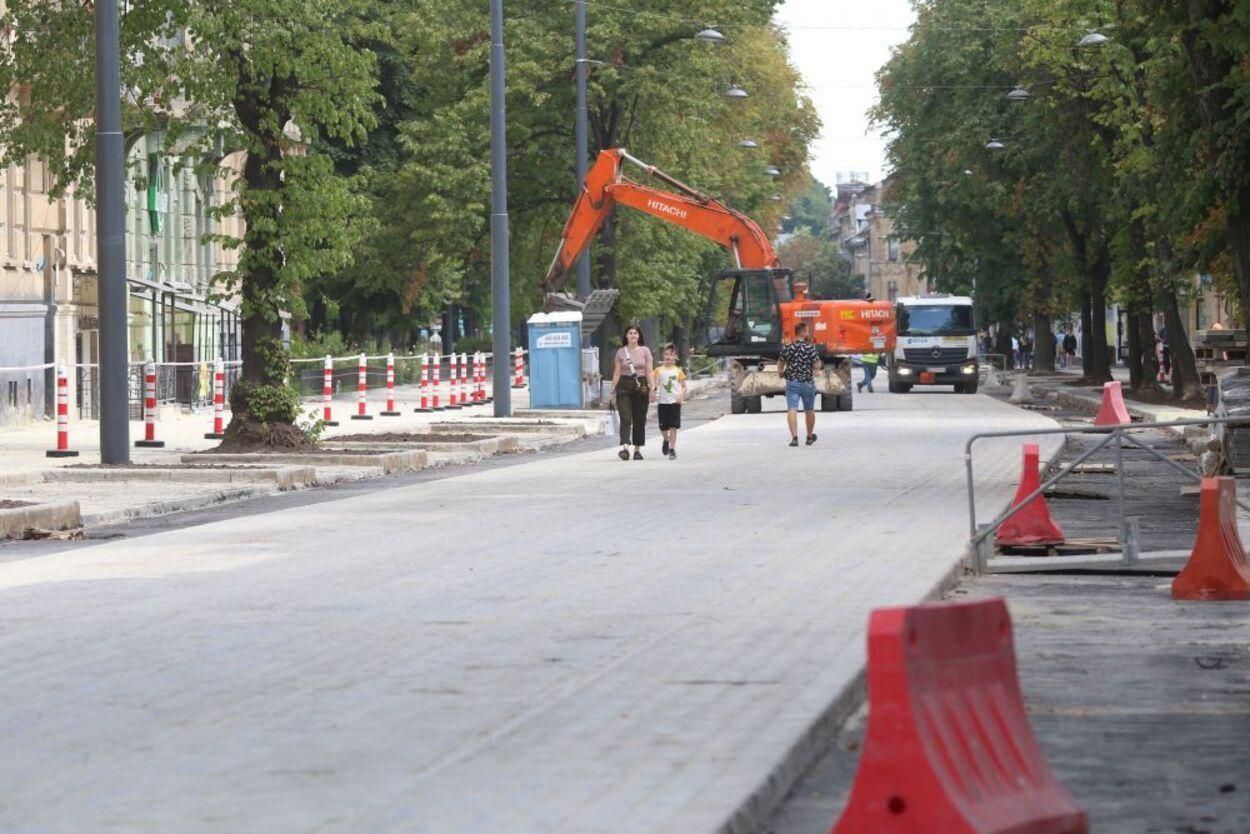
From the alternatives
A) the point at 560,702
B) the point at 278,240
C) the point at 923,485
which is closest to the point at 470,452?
the point at 278,240

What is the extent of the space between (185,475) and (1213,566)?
45.4ft

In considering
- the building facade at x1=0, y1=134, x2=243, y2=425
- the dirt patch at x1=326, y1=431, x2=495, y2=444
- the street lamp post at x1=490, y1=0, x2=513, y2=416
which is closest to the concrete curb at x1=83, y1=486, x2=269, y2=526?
the dirt patch at x1=326, y1=431, x2=495, y2=444

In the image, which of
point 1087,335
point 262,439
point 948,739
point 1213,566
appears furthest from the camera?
point 1087,335

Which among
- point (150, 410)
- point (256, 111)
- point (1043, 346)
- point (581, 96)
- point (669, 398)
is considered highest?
point (581, 96)

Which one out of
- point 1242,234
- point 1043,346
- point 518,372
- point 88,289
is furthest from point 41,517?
point 1043,346

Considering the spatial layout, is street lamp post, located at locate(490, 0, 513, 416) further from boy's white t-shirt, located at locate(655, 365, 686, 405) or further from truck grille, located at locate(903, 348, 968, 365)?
truck grille, located at locate(903, 348, 968, 365)

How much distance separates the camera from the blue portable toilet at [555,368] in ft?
163

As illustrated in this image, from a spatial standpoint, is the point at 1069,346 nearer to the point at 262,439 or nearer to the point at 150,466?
the point at 262,439

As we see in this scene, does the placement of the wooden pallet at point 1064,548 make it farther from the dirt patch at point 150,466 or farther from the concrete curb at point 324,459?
the concrete curb at point 324,459

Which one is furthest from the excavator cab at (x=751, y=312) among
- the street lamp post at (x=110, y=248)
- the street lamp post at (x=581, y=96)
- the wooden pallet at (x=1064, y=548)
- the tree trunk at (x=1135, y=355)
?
the wooden pallet at (x=1064, y=548)

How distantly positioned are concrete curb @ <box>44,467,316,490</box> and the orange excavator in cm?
2508

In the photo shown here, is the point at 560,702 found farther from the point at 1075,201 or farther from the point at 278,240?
the point at 1075,201

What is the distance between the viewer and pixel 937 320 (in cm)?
7075

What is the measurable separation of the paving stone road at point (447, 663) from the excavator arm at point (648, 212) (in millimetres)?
29978
